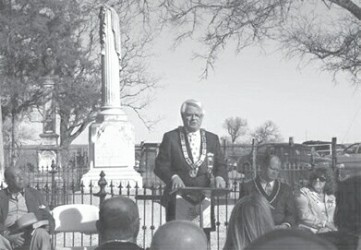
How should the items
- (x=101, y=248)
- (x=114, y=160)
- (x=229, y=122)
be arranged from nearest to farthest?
(x=101, y=248) → (x=114, y=160) → (x=229, y=122)

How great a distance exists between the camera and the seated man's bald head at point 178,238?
187cm

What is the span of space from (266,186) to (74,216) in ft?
5.76

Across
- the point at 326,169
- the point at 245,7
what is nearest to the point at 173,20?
the point at 245,7

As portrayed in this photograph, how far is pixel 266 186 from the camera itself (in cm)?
582

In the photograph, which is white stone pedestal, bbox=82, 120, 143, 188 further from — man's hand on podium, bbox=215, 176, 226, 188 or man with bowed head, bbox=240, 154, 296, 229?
man's hand on podium, bbox=215, 176, 226, 188

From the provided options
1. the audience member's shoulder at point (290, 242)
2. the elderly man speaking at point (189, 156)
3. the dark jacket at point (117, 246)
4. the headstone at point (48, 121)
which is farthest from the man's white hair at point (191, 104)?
the headstone at point (48, 121)

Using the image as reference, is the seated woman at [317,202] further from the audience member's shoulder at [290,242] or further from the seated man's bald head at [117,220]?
the audience member's shoulder at [290,242]

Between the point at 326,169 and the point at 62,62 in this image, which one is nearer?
the point at 326,169

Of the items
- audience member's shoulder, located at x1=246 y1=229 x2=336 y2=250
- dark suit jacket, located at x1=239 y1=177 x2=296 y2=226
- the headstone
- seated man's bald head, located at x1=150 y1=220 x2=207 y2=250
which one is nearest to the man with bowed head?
dark suit jacket, located at x1=239 y1=177 x2=296 y2=226

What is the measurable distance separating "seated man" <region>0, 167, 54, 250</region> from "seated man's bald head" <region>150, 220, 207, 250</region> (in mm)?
4361

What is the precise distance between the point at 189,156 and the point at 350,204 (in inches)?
120

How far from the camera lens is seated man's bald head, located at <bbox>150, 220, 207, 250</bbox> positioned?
1868 millimetres

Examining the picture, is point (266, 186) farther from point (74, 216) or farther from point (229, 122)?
point (229, 122)

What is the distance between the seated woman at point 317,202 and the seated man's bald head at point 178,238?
466cm
